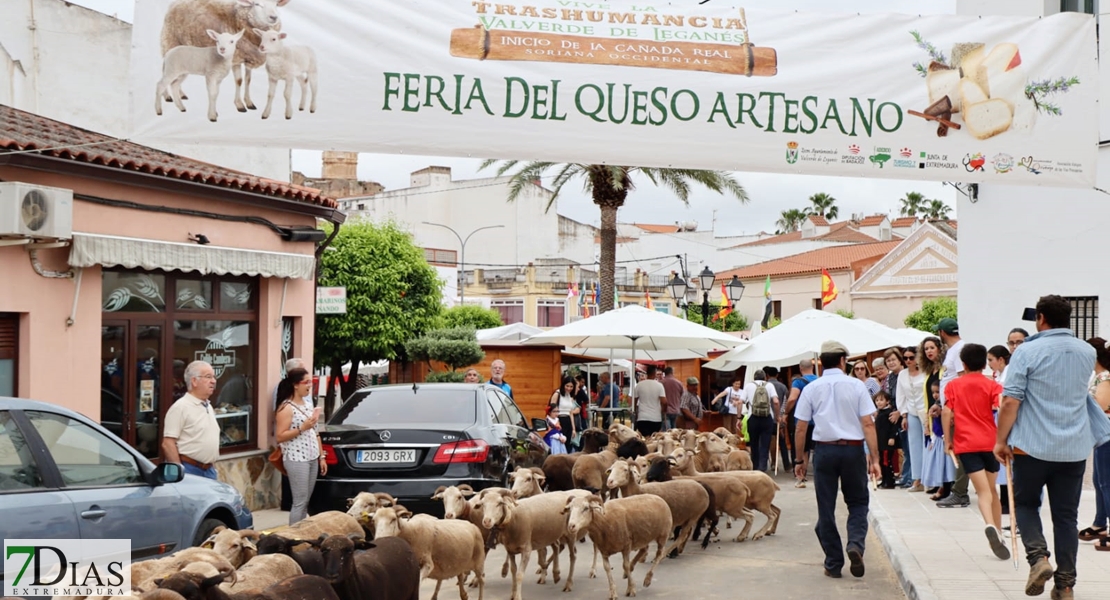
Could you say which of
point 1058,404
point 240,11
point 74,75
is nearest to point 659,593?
point 1058,404

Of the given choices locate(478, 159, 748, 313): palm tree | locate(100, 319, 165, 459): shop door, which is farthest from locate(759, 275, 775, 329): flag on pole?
locate(100, 319, 165, 459): shop door

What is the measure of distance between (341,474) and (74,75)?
12324 mm

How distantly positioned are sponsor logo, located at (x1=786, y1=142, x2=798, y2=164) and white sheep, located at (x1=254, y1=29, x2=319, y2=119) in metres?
3.67

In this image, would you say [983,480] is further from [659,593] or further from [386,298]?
[386,298]

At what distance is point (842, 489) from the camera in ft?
31.1

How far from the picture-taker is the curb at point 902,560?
8.34 m

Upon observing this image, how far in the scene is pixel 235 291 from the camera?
1406cm

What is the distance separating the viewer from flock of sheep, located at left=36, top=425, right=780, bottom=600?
19.0 ft

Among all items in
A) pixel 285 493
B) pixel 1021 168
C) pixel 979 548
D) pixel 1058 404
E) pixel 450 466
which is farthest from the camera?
pixel 285 493

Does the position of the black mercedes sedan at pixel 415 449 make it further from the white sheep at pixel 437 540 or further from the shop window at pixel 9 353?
the shop window at pixel 9 353

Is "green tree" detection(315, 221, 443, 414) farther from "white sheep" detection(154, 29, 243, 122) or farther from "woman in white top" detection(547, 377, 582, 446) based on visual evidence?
"white sheep" detection(154, 29, 243, 122)

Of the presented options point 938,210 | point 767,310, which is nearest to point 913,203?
point 938,210

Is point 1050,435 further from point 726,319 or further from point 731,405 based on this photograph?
point 726,319

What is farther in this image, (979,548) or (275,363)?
(275,363)
